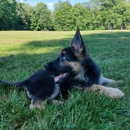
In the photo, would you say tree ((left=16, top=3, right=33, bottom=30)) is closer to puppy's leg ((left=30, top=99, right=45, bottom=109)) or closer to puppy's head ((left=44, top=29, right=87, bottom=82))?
puppy's head ((left=44, top=29, right=87, bottom=82))

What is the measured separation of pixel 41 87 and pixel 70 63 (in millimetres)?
712

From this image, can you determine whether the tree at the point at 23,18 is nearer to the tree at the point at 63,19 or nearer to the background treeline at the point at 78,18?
the background treeline at the point at 78,18

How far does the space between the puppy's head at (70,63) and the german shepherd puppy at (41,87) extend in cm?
9

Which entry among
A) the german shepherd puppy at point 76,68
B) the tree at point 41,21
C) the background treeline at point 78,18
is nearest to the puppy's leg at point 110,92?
the german shepherd puppy at point 76,68

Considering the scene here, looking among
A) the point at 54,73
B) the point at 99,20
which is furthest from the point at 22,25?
the point at 54,73

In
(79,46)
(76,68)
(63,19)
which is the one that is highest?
(63,19)

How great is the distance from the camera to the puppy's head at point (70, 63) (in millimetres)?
3156

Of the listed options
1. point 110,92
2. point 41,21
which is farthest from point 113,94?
point 41,21

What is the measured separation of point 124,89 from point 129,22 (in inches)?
2672

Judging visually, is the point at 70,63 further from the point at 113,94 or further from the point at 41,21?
the point at 41,21

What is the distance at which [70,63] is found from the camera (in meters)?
3.18

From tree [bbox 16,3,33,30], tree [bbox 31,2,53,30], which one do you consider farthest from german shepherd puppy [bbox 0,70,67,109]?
tree [bbox 31,2,53,30]

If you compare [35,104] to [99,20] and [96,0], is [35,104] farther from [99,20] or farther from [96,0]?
[96,0]

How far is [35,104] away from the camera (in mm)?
2504
